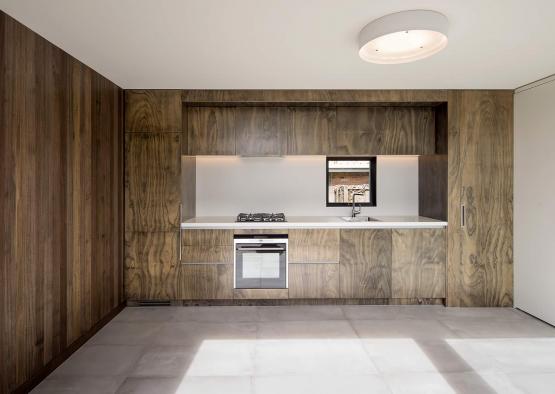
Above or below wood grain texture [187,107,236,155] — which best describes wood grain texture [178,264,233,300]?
below

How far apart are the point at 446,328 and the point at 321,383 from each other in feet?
5.32

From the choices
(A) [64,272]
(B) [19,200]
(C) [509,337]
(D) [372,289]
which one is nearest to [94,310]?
(A) [64,272]

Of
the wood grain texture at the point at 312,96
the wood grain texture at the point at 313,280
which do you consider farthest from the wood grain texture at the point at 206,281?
the wood grain texture at the point at 312,96

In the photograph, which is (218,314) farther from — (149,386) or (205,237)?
(149,386)

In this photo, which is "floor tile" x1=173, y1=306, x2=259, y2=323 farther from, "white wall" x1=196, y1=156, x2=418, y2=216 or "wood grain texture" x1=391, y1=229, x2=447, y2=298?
"wood grain texture" x1=391, y1=229, x2=447, y2=298

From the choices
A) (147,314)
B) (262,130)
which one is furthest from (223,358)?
(262,130)

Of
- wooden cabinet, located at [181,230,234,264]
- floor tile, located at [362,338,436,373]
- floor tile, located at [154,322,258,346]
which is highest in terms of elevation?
wooden cabinet, located at [181,230,234,264]

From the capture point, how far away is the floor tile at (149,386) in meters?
2.35

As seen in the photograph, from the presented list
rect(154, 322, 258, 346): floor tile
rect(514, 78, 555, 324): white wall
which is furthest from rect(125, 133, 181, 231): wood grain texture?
rect(514, 78, 555, 324): white wall

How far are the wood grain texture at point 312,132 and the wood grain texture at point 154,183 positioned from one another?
1318 millimetres

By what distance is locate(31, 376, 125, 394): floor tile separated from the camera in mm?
2367

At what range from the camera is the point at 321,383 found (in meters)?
2.44

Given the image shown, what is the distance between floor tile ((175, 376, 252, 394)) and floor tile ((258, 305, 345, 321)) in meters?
1.16

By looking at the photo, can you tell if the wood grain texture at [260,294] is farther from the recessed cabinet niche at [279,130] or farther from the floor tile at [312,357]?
the recessed cabinet niche at [279,130]
